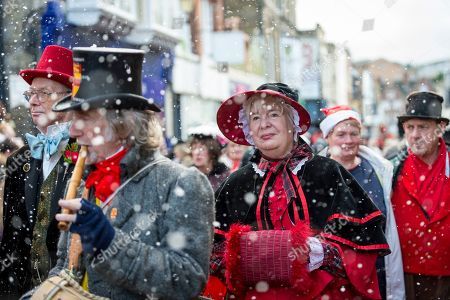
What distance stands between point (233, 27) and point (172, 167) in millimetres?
24823

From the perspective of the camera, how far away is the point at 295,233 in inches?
161

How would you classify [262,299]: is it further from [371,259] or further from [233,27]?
[233,27]

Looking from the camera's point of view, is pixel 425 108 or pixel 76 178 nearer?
pixel 76 178

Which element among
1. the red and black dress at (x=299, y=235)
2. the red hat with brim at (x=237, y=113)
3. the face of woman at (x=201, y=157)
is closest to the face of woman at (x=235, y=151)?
the face of woman at (x=201, y=157)

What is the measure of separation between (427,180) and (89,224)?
13.8ft

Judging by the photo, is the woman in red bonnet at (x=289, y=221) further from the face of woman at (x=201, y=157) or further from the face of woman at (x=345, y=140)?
the face of woman at (x=201, y=157)

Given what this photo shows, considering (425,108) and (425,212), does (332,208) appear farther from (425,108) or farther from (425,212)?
(425,108)

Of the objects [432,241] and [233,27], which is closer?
[432,241]

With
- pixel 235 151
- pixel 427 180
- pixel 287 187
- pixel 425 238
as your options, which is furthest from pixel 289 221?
pixel 235 151

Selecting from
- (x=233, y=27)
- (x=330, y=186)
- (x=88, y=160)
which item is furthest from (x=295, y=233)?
(x=233, y=27)

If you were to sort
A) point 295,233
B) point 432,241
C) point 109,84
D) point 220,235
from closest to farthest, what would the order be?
point 109,84 → point 295,233 → point 220,235 → point 432,241

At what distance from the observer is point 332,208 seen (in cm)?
428

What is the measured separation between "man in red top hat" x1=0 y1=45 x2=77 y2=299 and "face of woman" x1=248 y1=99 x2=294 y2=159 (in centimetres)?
121

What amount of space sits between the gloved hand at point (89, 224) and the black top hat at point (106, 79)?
509 mm
